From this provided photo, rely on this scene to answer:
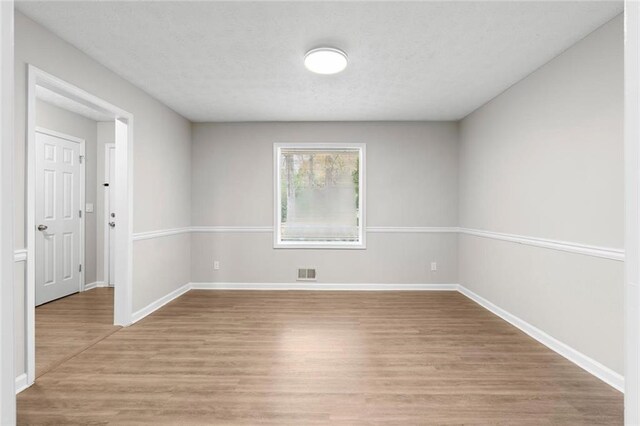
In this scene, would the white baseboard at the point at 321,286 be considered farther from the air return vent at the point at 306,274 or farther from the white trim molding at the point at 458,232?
the white trim molding at the point at 458,232

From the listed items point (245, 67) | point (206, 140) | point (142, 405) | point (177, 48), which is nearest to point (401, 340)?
point (142, 405)

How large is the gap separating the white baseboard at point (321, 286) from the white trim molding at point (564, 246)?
124cm

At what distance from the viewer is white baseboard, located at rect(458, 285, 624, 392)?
89.8 inches

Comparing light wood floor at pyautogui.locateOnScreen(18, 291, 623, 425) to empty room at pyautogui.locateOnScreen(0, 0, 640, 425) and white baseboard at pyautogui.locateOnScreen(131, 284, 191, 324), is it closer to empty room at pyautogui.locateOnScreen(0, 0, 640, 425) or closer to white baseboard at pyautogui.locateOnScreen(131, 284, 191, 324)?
empty room at pyautogui.locateOnScreen(0, 0, 640, 425)

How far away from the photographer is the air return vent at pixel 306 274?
5074 millimetres

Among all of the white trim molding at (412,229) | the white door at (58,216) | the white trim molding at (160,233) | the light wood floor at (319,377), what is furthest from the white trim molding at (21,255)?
the white trim molding at (412,229)

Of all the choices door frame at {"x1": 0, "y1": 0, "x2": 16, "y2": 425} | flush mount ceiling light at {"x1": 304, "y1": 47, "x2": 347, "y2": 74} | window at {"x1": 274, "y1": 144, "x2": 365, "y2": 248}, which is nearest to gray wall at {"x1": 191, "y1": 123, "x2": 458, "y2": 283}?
window at {"x1": 274, "y1": 144, "x2": 365, "y2": 248}

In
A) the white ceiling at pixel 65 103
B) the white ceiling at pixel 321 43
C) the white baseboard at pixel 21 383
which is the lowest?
the white baseboard at pixel 21 383

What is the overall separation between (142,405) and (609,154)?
11.5 ft

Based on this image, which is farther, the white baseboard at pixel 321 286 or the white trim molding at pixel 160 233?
the white baseboard at pixel 321 286

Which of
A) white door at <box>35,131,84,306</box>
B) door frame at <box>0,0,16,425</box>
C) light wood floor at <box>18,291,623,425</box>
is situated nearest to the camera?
door frame at <box>0,0,16,425</box>

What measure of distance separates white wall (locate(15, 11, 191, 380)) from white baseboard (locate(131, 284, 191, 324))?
0.06 metres

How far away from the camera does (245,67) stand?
122 inches

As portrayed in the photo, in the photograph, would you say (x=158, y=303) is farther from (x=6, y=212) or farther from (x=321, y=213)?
(x=6, y=212)
